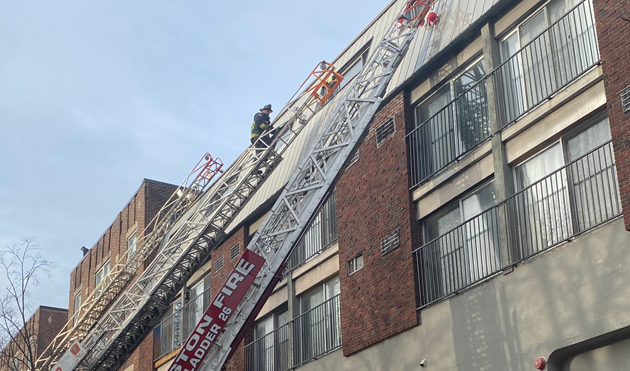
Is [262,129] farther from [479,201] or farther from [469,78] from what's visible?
[479,201]

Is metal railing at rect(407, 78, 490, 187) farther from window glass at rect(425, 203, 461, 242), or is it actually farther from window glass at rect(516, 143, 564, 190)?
window glass at rect(516, 143, 564, 190)

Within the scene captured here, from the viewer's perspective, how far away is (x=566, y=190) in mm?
14305

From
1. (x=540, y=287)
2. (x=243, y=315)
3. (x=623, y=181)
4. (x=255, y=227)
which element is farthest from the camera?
(x=255, y=227)

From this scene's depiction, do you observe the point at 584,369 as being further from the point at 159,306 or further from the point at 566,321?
the point at 159,306

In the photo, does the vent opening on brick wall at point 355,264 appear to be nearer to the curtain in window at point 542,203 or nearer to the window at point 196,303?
the curtain in window at point 542,203

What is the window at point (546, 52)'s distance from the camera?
1481 centimetres

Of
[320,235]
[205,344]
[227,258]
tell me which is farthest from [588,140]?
[227,258]

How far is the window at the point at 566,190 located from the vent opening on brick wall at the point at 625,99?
592 millimetres

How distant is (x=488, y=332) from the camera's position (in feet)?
49.8

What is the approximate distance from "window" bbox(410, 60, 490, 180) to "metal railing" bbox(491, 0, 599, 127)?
0.59 m

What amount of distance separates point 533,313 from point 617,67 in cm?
412

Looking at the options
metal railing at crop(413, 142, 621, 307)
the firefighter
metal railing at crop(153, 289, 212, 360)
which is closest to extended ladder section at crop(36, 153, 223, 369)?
Answer: metal railing at crop(153, 289, 212, 360)

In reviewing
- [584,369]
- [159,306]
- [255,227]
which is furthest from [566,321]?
[255,227]

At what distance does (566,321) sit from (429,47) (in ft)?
25.2
